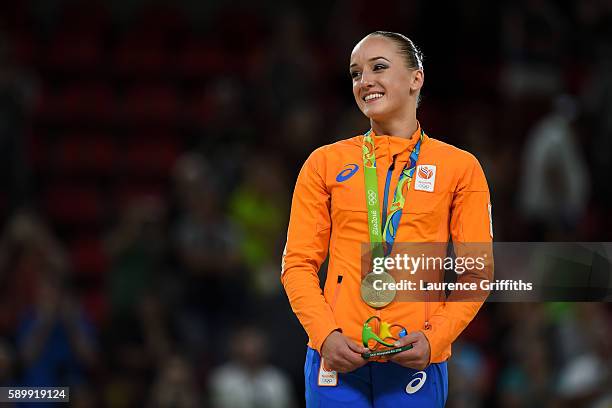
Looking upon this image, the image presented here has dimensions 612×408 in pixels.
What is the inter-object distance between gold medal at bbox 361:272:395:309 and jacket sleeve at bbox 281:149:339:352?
0.44ft

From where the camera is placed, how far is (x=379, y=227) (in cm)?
361

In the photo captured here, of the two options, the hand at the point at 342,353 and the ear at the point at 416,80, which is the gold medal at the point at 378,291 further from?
the ear at the point at 416,80

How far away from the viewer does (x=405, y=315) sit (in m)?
3.61

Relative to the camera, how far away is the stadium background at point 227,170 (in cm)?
846

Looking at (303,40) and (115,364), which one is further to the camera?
(303,40)

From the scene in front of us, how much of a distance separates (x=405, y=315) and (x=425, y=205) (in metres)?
0.37

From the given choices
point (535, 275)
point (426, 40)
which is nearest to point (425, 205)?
point (535, 275)

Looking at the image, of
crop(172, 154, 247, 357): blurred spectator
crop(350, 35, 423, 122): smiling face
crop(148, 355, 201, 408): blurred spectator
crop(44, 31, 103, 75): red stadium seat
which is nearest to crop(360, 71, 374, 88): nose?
crop(350, 35, 423, 122): smiling face

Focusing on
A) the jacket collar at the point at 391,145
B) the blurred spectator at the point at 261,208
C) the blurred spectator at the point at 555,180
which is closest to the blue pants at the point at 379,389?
the jacket collar at the point at 391,145

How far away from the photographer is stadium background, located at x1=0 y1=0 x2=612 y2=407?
333 inches

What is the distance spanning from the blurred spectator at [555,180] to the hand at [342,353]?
636 centimetres

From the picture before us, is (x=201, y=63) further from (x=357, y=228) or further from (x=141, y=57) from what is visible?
(x=357, y=228)

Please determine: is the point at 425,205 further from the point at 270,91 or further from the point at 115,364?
the point at 270,91

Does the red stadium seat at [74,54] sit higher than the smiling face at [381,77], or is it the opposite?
the red stadium seat at [74,54]
